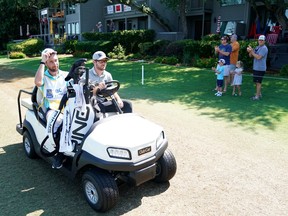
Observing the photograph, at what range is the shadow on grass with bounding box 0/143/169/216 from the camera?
329 cm

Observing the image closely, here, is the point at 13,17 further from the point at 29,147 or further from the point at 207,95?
the point at 29,147

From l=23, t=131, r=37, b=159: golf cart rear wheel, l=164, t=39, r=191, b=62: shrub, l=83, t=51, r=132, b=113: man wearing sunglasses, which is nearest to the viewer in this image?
l=83, t=51, r=132, b=113: man wearing sunglasses

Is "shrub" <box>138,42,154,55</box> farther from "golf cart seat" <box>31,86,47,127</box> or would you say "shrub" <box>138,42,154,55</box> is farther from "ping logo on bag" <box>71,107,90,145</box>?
"ping logo on bag" <box>71,107,90,145</box>

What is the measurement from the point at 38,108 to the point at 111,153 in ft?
5.58

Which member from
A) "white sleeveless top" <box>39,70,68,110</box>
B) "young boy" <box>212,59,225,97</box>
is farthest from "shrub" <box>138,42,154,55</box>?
"white sleeveless top" <box>39,70,68,110</box>

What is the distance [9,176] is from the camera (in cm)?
407

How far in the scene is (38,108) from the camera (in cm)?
420

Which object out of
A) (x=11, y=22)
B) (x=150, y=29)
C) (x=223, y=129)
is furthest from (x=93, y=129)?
(x=11, y=22)

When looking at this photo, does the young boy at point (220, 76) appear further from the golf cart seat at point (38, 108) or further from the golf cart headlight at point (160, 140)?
the golf cart seat at point (38, 108)

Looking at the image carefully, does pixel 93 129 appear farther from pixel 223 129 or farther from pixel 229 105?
pixel 229 105

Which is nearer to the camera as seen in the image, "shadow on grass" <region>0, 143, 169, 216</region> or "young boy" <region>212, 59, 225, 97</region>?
"shadow on grass" <region>0, 143, 169, 216</region>

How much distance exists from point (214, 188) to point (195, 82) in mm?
7890

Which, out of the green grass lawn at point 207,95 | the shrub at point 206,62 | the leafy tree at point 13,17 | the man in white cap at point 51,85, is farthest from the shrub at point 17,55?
the man in white cap at point 51,85

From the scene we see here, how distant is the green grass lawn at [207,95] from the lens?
22.1 ft
